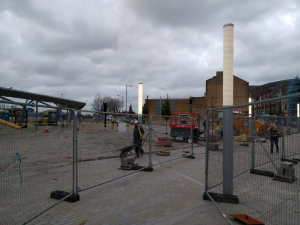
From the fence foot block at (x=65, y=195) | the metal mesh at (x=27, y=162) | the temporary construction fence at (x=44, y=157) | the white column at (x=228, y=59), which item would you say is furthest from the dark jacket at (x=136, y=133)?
the white column at (x=228, y=59)

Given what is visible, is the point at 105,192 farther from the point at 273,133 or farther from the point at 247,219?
the point at 273,133

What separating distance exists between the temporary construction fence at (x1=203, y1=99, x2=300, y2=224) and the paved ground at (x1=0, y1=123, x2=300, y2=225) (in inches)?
1.0

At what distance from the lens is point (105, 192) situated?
534 cm

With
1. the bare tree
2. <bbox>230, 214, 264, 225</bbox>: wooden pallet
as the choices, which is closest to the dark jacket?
<bbox>230, 214, 264, 225</bbox>: wooden pallet

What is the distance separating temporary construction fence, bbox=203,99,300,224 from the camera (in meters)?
3.96

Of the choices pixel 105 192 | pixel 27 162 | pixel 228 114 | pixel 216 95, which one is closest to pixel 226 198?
pixel 228 114

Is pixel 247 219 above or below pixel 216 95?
below

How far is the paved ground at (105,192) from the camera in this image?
3.88 m

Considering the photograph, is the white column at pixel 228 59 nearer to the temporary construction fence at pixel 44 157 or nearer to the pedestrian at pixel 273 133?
the pedestrian at pixel 273 133

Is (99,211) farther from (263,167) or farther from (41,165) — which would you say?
(263,167)

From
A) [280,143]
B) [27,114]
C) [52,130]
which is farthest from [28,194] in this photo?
[280,143]

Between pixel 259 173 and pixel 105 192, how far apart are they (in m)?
4.62

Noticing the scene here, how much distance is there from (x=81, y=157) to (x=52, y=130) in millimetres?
1479

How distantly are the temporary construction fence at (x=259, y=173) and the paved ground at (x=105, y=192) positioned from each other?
0.08ft
